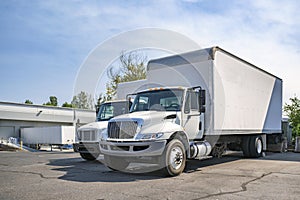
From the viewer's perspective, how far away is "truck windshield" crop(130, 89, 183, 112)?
9.24 meters

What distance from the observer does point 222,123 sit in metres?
10.1

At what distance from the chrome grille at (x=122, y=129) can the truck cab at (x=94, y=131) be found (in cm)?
265

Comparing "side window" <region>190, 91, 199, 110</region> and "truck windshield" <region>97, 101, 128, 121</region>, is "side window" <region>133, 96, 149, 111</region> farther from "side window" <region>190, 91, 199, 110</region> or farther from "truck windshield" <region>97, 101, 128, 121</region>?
"truck windshield" <region>97, 101, 128, 121</region>

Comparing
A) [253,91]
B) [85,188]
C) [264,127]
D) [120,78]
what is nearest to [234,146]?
[264,127]

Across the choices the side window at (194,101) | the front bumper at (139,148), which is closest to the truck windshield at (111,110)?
the side window at (194,101)

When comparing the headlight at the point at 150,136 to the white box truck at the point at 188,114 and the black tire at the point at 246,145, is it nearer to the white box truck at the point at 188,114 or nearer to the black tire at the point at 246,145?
the white box truck at the point at 188,114

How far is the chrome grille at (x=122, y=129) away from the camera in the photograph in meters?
8.35

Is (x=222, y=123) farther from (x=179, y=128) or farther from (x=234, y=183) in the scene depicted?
(x=234, y=183)

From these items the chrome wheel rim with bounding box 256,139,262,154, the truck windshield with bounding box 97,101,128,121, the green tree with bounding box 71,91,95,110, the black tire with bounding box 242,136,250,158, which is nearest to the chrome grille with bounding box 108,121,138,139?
the truck windshield with bounding box 97,101,128,121

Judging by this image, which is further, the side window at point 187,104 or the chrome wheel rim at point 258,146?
the chrome wheel rim at point 258,146

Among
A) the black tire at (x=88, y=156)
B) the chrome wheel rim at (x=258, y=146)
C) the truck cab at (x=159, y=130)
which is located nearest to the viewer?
the truck cab at (x=159, y=130)

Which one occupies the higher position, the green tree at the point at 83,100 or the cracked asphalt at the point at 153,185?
the green tree at the point at 83,100

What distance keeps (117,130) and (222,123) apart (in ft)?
12.3

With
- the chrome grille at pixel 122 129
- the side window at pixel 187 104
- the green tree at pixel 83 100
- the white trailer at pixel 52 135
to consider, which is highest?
the green tree at pixel 83 100
